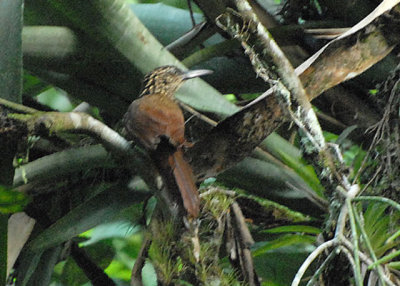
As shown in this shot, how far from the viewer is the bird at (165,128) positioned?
1534 millimetres

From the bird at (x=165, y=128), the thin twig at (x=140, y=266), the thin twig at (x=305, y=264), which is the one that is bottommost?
the thin twig at (x=305, y=264)

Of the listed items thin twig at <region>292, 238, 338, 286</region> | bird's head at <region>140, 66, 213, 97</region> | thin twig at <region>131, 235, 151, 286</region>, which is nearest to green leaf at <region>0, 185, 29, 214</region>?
thin twig at <region>131, 235, 151, 286</region>

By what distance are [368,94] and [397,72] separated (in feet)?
1.43

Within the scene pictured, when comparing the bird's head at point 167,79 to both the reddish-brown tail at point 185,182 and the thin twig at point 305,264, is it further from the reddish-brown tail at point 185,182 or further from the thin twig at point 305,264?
the thin twig at point 305,264

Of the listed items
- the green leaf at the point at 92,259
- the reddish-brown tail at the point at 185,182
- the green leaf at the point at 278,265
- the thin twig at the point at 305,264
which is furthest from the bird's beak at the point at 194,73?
the thin twig at the point at 305,264

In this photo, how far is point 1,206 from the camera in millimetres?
1324

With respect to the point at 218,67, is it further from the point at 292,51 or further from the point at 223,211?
the point at 223,211

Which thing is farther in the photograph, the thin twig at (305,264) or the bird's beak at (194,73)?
the bird's beak at (194,73)

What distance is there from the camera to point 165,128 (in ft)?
5.82

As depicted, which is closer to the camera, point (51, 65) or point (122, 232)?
point (51, 65)

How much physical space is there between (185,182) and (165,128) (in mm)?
284

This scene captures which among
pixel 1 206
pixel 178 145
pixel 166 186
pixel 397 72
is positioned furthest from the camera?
pixel 397 72

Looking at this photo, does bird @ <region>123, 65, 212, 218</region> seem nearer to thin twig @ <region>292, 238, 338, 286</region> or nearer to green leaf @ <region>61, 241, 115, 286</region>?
thin twig @ <region>292, 238, 338, 286</region>

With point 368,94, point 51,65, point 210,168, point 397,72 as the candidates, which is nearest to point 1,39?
point 51,65
